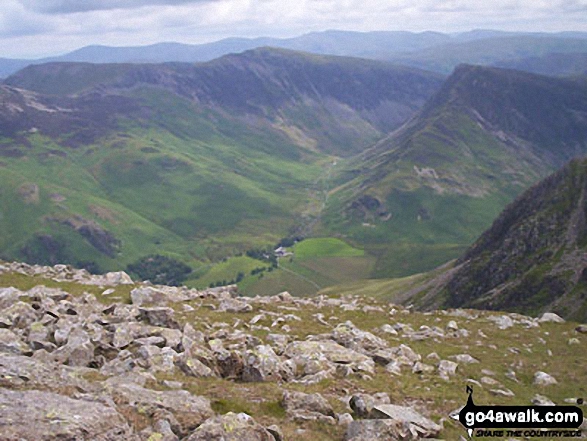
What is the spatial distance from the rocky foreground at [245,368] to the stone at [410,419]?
133mm

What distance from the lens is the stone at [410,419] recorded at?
28125 mm

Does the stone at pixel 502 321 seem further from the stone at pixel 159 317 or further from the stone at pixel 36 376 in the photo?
the stone at pixel 36 376

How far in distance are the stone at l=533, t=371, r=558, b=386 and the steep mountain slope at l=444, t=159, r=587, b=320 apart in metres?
84.8

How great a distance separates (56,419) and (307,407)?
542 inches

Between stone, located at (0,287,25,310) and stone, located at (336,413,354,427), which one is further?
stone, located at (0,287,25,310)

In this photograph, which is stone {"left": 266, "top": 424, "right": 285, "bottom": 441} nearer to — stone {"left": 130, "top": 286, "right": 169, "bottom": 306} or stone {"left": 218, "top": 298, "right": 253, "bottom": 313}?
stone {"left": 218, "top": 298, "right": 253, "bottom": 313}

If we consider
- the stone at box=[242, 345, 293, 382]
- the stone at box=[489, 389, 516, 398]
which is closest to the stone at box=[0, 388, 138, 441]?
the stone at box=[242, 345, 293, 382]

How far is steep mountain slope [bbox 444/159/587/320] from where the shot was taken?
450 feet

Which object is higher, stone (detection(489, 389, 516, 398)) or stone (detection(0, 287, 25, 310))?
stone (detection(0, 287, 25, 310))

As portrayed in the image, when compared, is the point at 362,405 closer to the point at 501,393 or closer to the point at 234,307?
the point at 501,393

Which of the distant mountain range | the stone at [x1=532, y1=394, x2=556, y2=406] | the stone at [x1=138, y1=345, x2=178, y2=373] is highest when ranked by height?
the stone at [x1=138, y1=345, x2=178, y2=373]

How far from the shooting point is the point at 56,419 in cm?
2205

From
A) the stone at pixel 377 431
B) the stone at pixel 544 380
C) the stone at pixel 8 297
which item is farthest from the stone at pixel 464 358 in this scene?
the stone at pixel 8 297

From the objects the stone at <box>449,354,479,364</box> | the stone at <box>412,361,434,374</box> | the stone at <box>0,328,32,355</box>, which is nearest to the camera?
the stone at <box>0,328,32,355</box>
